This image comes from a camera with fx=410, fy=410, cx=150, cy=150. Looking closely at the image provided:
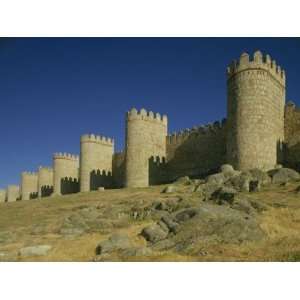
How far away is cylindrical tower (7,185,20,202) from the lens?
53.7 meters

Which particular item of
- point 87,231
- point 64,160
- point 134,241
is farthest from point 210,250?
point 64,160

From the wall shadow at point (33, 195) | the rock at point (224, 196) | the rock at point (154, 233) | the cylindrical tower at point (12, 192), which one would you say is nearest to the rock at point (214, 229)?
the rock at point (154, 233)

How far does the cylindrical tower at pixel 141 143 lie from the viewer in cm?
3067

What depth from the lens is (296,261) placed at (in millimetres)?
8375

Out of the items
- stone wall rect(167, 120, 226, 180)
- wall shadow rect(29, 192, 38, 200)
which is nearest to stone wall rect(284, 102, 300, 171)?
stone wall rect(167, 120, 226, 180)

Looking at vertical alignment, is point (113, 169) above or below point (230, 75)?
below

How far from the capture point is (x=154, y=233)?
1196 cm

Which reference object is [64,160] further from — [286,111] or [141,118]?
[286,111]

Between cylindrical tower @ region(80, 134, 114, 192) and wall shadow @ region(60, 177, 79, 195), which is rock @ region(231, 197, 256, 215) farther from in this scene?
wall shadow @ region(60, 177, 79, 195)

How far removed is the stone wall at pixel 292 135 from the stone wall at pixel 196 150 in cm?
446

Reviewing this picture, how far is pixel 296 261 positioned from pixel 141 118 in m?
24.4

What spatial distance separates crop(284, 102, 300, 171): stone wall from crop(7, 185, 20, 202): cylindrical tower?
127 feet
